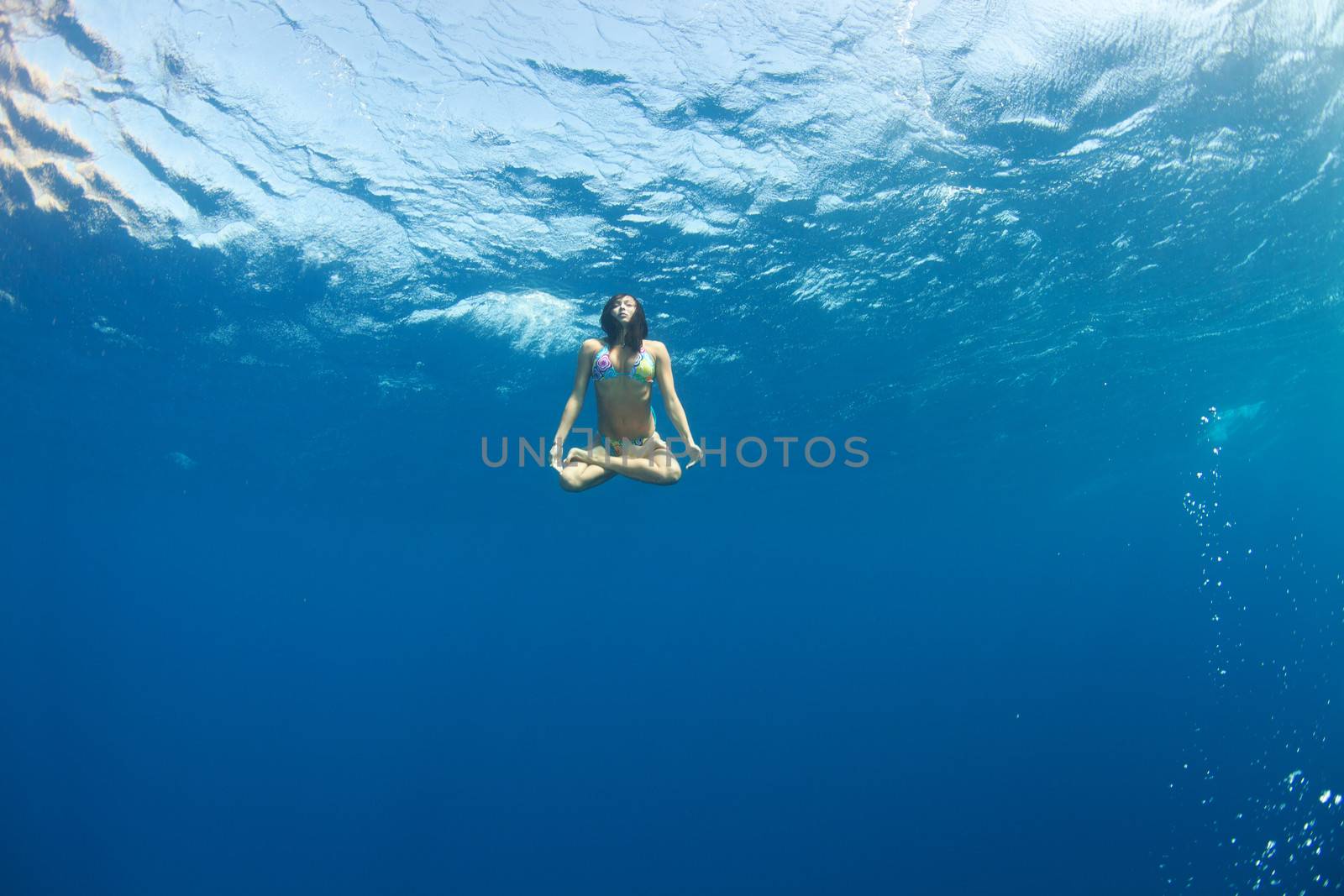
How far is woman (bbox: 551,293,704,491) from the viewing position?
6.11m

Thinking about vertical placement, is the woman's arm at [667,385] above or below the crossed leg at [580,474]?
above

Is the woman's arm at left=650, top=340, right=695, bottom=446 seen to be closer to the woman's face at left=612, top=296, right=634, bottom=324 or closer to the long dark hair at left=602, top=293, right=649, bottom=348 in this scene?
the long dark hair at left=602, top=293, right=649, bottom=348

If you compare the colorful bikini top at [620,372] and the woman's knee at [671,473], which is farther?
the woman's knee at [671,473]

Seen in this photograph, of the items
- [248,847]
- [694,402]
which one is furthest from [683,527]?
[248,847]

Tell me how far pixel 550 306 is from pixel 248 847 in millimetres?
38614

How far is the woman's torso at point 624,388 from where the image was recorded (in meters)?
6.35

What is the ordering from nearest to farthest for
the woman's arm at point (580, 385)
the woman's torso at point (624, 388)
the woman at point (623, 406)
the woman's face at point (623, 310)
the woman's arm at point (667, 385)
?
the woman's face at point (623, 310)
the woman at point (623, 406)
the woman's arm at point (580, 385)
the woman's torso at point (624, 388)
the woman's arm at point (667, 385)

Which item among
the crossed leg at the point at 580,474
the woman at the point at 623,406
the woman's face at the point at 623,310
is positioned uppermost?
the woman's face at the point at 623,310

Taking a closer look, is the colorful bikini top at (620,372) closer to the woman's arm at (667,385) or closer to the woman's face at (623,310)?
the woman's arm at (667,385)

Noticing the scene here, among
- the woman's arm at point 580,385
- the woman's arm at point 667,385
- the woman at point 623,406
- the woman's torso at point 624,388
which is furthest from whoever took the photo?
the woman's arm at point 667,385

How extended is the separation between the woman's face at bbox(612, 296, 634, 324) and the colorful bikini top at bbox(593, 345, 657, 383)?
39cm

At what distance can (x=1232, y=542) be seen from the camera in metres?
77.8

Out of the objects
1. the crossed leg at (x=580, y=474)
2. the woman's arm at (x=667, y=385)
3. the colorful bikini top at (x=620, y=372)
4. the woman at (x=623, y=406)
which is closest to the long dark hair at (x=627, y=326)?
the woman at (x=623, y=406)

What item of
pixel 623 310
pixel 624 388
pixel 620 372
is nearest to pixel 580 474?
pixel 624 388
